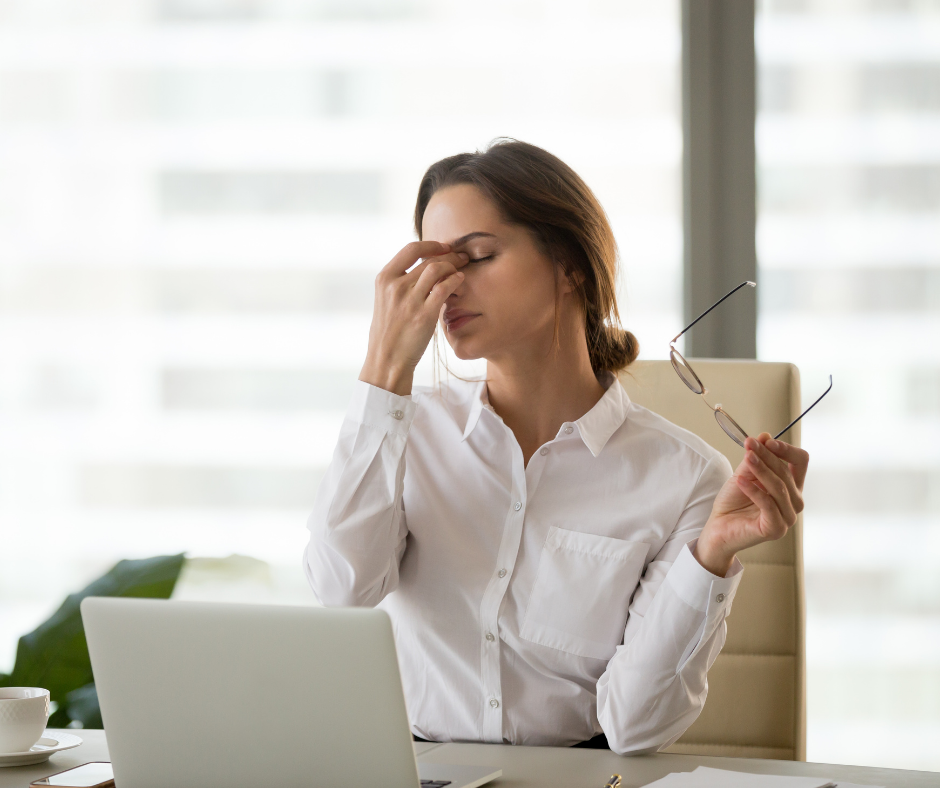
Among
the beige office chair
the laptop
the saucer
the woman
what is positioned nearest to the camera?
the laptop

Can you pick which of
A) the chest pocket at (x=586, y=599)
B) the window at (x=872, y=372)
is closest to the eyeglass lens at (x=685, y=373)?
the chest pocket at (x=586, y=599)

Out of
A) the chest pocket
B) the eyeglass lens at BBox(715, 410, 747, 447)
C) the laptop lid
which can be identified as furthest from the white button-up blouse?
the laptop lid

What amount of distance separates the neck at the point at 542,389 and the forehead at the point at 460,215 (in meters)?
0.20

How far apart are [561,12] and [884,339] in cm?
103

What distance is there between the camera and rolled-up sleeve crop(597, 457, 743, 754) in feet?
3.70

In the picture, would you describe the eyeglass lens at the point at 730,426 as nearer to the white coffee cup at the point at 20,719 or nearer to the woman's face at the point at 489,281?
the woman's face at the point at 489,281

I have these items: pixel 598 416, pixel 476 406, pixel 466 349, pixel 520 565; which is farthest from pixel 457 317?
pixel 520 565

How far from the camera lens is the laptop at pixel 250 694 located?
0.74 metres

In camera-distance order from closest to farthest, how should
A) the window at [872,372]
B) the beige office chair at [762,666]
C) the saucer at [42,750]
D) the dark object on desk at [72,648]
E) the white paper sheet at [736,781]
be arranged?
the white paper sheet at [736,781] < the saucer at [42,750] < the beige office chair at [762,666] < the dark object on desk at [72,648] < the window at [872,372]

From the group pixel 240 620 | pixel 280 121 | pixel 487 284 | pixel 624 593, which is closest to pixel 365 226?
pixel 280 121

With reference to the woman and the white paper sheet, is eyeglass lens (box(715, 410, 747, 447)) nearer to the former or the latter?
the woman

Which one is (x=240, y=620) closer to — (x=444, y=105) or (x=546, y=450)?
(x=546, y=450)

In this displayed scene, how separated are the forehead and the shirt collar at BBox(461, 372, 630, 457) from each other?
25 cm

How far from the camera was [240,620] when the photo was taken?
75cm
